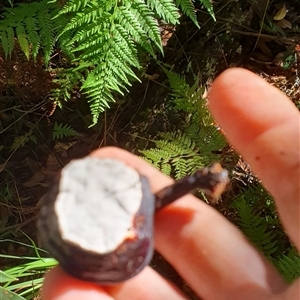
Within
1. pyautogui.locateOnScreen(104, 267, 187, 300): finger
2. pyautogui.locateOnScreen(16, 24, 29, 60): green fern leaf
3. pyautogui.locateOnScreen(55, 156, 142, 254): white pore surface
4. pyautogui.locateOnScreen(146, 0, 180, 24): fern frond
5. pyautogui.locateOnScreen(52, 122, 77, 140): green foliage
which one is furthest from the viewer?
pyautogui.locateOnScreen(52, 122, 77, 140): green foliage

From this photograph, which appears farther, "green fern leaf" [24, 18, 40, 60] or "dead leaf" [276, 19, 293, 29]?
"dead leaf" [276, 19, 293, 29]

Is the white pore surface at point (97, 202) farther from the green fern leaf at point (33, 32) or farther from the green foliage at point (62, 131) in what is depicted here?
the green foliage at point (62, 131)

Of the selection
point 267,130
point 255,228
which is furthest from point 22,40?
point 255,228

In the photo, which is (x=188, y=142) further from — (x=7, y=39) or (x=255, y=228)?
(x=7, y=39)

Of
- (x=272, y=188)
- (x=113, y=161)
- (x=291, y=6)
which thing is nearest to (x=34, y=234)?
(x=113, y=161)

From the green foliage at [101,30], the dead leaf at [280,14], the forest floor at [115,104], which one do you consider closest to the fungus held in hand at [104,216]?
the green foliage at [101,30]

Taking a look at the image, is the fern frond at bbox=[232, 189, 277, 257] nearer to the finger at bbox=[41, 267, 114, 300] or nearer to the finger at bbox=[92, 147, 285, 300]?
the finger at bbox=[92, 147, 285, 300]

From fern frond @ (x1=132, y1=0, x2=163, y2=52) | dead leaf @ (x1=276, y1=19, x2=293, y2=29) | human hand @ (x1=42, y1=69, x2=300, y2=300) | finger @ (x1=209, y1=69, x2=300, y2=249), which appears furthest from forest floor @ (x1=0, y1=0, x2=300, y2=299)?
finger @ (x1=209, y1=69, x2=300, y2=249)

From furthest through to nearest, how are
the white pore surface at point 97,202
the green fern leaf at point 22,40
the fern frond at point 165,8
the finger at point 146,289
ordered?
the green fern leaf at point 22,40 < the fern frond at point 165,8 < the finger at point 146,289 < the white pore surface at point 97,202
